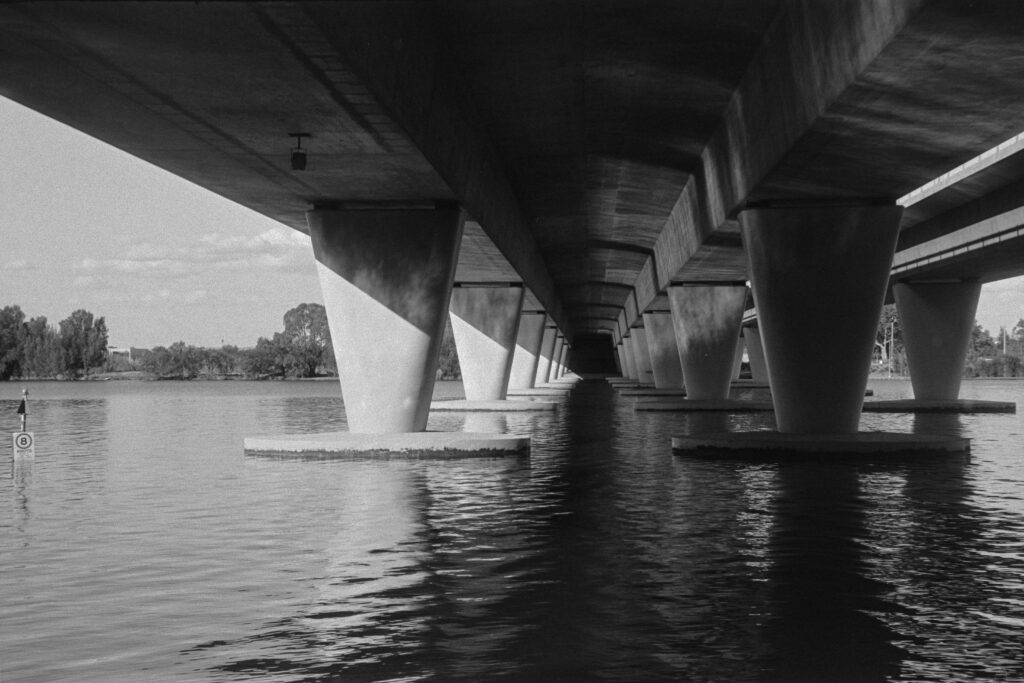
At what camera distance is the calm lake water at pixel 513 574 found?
32.4 ft

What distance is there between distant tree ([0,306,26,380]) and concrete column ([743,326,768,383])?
4274 inches

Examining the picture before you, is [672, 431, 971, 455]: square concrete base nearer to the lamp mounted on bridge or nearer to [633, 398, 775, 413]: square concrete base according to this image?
the lamp mounted on bridge

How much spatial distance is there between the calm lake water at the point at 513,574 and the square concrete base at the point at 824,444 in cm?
297

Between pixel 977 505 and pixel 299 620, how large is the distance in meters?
13.0

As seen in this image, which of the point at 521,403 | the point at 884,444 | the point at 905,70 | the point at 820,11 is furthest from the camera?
→ the point at 521,403

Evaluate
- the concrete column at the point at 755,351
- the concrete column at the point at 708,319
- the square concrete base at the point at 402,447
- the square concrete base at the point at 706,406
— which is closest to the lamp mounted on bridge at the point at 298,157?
the square concrete base at the point at 402,447

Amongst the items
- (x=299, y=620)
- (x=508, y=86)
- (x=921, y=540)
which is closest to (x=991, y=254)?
(x=508, y=86)

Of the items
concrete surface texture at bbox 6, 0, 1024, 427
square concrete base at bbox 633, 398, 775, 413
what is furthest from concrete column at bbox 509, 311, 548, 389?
concrete surface texture at bbox 6, 0, 1024, 427

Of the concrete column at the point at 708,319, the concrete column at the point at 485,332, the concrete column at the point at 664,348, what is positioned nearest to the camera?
the concrete column at the point at 485,332

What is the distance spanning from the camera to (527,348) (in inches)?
3356

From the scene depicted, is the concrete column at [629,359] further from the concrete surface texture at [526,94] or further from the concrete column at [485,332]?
the concrete surface texture at [526,94]

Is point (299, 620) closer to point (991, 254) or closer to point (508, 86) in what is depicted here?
point (508, 86)

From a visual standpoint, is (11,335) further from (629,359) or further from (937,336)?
(937,336)

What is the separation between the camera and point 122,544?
16453 millimetres
